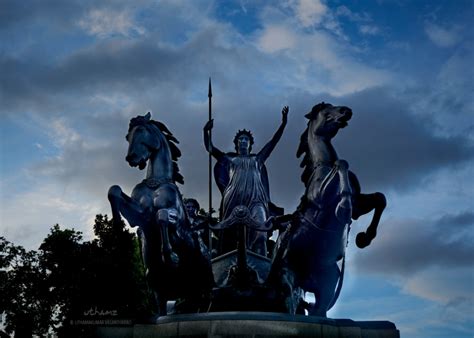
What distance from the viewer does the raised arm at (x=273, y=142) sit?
13.3m

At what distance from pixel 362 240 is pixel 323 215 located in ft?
2.46

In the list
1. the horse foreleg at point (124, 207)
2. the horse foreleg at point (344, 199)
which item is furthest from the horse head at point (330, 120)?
the horse foreleg at point (124, 207)

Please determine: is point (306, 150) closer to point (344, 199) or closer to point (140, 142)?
point (344, 199)

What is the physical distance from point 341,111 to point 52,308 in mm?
33146

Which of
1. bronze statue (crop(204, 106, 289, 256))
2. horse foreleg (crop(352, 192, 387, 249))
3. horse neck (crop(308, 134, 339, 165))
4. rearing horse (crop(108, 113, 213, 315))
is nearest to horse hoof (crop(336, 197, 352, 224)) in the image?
horse foreleg (crop(352, 192, 387, 249))

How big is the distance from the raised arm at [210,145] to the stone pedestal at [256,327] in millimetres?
4720

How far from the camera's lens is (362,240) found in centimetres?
961

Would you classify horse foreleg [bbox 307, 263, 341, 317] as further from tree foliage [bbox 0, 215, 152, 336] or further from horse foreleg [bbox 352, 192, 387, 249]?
tree foliage [bbox 0, 215, 152, 336]

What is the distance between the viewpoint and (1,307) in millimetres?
36656

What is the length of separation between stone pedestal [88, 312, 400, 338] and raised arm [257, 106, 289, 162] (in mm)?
4869

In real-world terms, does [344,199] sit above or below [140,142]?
below

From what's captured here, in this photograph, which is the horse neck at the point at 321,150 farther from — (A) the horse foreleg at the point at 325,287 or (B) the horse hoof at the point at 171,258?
(B) the horse hoof at the point at 171,258

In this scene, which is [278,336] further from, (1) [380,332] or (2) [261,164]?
(2) [261,164]

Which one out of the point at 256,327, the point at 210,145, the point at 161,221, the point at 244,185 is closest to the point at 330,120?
the point at 161,221
